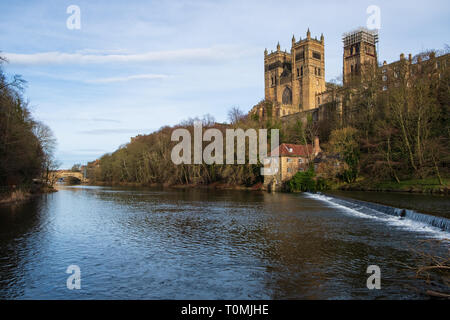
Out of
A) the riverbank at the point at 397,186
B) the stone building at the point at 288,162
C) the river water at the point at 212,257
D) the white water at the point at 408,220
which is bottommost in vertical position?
the river water at the point at 212,257

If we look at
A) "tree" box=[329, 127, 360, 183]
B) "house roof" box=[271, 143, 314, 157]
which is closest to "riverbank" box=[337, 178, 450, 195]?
"tree" box=[329, 127, 360, 183]

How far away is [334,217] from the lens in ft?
66.7

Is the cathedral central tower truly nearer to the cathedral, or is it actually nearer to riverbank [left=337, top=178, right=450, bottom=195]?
the cathedral

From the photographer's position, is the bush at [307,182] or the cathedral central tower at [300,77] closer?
the bush at [307,182]

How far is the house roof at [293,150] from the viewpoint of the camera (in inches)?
1912

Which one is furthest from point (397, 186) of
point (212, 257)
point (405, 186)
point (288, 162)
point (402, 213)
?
point (212, 257)

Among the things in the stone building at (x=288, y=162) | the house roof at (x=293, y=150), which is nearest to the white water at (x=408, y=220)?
the stone building at (x=288, y=162)

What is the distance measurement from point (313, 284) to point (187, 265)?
12.3ft

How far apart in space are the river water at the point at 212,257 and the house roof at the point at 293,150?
96.4 feet

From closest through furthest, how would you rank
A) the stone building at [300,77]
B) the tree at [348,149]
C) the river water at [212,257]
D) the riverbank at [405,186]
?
1. the river water at [212,257]
2. the riverbank at [405,186]
3. the tree at [348,149]
4. the stone building at [300,77]

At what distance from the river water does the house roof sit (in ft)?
96.4

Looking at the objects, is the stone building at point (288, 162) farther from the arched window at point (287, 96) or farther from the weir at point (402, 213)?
the arched window at point (287, 96)
